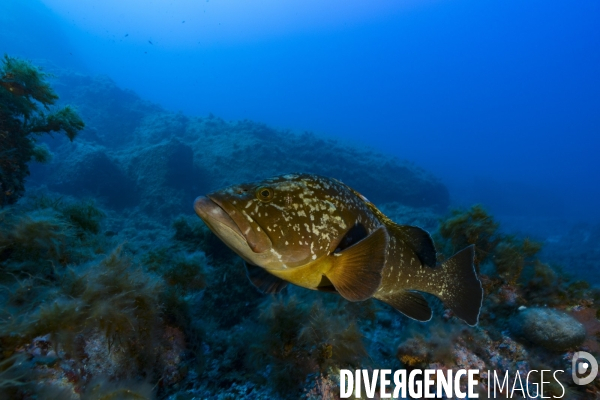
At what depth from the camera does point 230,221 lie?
7.89 ft

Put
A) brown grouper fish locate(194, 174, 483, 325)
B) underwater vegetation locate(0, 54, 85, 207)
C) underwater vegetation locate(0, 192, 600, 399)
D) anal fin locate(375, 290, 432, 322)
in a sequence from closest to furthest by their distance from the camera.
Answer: brown grouper fish locate(194, 174, 483, 325) < underwater vegetation locate(0, 192, 600, 399) < anal fin locate(375, 290, 432, 322) < underwater vegetation locate(0, 54, 85, 207)

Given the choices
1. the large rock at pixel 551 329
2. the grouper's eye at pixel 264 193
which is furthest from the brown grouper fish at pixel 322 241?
the large rock at pixel 551 329

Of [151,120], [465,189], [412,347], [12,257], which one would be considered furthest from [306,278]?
[465,189]

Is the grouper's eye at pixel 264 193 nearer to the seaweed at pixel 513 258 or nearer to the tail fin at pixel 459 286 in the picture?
the tail fin at pixel 459 286

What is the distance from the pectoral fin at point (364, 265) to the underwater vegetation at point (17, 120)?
24.9ft

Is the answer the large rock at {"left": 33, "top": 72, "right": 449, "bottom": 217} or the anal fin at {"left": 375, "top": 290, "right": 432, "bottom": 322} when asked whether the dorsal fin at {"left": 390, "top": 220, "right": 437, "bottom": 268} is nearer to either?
the anal fin at {"left": 375, "top": 290, "right": 432, "bottom": 322}

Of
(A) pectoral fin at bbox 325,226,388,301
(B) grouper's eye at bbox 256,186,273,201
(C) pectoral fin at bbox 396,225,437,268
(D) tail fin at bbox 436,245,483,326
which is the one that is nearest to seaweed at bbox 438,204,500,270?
(D) tail fin at bbox 436,245,483,326

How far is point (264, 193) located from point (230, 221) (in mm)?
421

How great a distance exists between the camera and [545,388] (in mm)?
3754

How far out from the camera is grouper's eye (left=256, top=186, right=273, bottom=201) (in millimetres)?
2562

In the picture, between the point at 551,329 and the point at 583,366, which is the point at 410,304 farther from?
the point at 583,366

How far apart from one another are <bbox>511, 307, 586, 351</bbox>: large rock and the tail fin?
6.75ft

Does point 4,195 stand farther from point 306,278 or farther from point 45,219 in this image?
point 306,278

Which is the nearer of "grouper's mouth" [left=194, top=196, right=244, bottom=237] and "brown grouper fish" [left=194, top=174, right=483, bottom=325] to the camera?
"grouper's mouth" [left=194, top=196, right=244, bottom=237]
